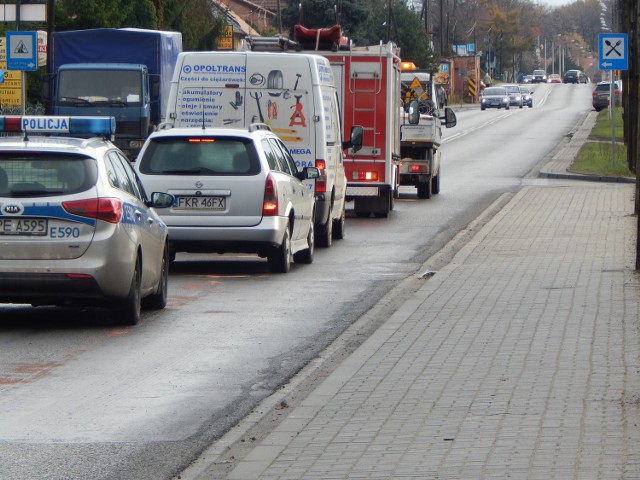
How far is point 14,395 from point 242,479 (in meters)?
2.84

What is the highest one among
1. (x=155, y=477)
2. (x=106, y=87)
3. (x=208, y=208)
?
(x=106, y=87)

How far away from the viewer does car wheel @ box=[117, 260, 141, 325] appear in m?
11.7

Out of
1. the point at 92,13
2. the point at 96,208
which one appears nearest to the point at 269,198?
the point at 96,208

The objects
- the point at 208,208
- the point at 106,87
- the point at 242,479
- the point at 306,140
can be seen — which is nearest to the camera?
the point at 242,479

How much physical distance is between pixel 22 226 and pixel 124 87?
21.7 metres

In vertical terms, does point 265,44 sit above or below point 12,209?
above

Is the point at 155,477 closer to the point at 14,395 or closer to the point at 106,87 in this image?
the point at 14,395

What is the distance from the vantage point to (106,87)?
32.5m

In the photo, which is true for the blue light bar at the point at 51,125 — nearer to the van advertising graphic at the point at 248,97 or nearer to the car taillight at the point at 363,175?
the van advertising graphic at the point at 248,97

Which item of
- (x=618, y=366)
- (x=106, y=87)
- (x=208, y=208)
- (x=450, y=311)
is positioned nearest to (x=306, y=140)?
(x=208, y=208)

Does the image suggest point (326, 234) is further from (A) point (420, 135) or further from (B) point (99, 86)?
(B) point (99, 86)

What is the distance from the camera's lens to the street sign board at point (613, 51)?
99.0 feet

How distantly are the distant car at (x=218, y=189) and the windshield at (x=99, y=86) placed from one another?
55.2 ft

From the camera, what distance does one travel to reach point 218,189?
611 inches
